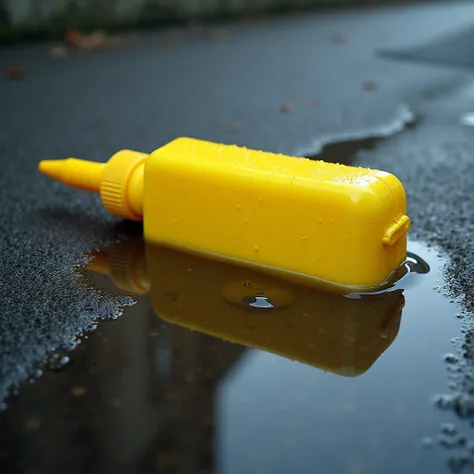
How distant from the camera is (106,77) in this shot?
318cm

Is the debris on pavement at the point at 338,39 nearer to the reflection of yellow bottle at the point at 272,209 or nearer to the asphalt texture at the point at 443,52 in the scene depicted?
the asphalt texture at the point at 443,52

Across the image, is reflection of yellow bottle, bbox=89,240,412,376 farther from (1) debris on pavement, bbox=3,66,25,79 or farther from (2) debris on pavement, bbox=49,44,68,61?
(2) debris on pavement, bbox=49,44,68,61

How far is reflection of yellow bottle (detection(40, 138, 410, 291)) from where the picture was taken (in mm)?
1357

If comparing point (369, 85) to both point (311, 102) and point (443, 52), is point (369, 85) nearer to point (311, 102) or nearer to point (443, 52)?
point (311, 102)

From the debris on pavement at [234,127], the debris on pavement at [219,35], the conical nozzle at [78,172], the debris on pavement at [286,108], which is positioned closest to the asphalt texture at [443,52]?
the debris on pavement at [219,35]

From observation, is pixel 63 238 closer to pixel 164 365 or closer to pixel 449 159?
pixel 164 365

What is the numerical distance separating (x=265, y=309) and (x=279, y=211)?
0.61 feet

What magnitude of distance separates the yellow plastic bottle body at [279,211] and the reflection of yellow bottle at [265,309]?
0.04 meters

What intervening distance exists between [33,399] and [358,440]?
47cm

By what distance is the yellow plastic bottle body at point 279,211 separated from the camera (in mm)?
1356

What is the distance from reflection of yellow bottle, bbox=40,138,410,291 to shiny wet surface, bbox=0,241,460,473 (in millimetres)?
53

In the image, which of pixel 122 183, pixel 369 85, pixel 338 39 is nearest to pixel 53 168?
pixel 122 183

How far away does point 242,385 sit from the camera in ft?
3.83

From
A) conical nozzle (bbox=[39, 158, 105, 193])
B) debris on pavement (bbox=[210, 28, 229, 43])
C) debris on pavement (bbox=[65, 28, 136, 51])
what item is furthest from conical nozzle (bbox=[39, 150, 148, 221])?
debris on pavement (bbox=[210, 28, 229, 43])
